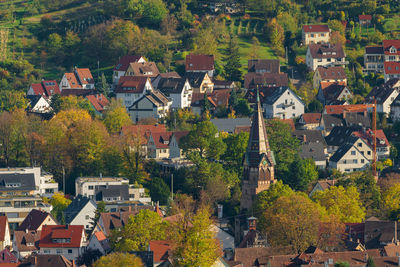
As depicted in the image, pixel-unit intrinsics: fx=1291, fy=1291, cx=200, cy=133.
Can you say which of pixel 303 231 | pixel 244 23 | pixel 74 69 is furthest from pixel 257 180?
pixel 244 23

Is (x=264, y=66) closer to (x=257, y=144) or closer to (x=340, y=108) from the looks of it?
(x=340, y=108)

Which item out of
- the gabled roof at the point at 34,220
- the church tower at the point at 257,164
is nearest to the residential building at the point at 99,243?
the gabled roof at the point at 34,220

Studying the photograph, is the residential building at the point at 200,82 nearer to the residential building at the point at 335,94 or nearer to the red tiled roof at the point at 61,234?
the residential building at the point at 335,94

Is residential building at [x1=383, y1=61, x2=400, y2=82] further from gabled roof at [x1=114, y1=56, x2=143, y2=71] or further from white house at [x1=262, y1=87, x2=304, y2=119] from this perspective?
gabled roof at [x1=114, y1=56, x2=143, y2=71]

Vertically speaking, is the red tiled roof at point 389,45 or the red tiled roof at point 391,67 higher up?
the red tiled roof at point 389,45

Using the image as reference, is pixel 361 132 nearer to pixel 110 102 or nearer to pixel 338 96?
pixel 338 96

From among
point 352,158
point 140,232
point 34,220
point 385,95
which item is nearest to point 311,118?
point 385,95
